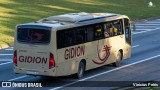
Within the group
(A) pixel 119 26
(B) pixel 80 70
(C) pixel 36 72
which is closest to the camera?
(C) pixel 36 72

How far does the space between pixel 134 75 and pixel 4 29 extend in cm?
1781

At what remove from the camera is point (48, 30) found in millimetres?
Answer: 22672

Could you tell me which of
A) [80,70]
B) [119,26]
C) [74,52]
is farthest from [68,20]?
[119,26]

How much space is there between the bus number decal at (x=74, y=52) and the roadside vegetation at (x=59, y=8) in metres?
16.8

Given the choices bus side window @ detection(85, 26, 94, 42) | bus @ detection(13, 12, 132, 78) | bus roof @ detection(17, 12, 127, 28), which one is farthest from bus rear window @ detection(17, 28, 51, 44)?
bus side window @ detection(85, 26, 94, 42)

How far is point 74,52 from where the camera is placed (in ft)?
78.4

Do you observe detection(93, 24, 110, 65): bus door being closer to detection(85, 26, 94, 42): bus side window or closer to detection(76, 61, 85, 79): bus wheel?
detection(85, 26, 94, 42): bus side window

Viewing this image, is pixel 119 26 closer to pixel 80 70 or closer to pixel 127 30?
pixel 127 30

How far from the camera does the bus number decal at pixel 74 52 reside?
2334 centimetres

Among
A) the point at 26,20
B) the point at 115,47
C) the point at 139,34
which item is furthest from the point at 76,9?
the point at 115,47

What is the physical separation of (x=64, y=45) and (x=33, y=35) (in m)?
1.36

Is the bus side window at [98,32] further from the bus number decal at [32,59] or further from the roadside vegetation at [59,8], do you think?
the roadside vegetation at [59,8]

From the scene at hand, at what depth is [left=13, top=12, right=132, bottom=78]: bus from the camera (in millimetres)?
22641

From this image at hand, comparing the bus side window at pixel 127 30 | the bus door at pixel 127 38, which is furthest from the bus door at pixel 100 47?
the bus side window at pixel 127 30
